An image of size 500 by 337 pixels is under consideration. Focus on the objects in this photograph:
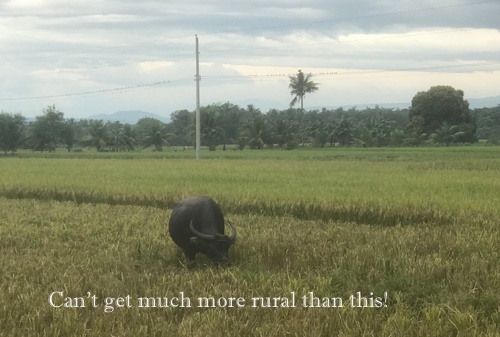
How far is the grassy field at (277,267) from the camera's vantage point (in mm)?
3863

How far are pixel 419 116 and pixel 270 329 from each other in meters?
41.5

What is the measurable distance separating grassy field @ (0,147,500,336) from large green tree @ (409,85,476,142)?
3381 cm

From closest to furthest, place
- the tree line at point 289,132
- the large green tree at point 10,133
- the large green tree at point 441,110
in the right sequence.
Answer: the tree line at point 289,132, the large green tree at point 10,133, the large green tree at point 441,110

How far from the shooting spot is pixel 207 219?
5.69 metres

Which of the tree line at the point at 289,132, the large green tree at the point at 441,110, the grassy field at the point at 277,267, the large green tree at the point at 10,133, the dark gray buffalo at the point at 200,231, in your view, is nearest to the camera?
the grassy field at the point at 277,267

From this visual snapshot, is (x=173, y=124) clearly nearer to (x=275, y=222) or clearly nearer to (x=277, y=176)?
(x=277, y=176)

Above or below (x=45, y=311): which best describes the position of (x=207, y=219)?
above

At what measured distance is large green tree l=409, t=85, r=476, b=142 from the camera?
42406 mm

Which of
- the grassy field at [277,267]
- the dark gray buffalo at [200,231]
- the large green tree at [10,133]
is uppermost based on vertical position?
the large green tree at [10,133]

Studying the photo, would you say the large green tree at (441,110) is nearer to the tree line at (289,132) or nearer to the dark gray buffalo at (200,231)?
the tree line at (289,132)

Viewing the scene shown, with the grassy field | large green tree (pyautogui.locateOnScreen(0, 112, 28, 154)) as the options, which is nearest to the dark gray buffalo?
the grassy field

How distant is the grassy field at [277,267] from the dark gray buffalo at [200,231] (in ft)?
0.59

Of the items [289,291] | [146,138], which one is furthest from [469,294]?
[146,138]

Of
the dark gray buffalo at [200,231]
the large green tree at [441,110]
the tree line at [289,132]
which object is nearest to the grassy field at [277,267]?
the dark gray buffalo at [200,231]
